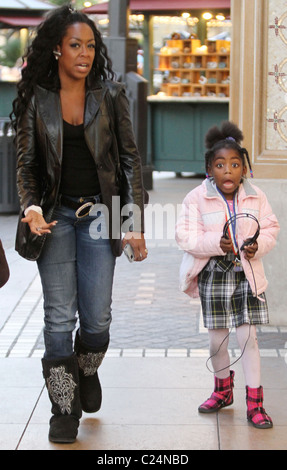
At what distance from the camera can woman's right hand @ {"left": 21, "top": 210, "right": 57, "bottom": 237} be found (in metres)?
4.05

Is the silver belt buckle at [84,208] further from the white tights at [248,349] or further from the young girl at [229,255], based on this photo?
the white tights at [248,349]

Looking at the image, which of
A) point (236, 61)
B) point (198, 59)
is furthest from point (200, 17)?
point (236, 61)

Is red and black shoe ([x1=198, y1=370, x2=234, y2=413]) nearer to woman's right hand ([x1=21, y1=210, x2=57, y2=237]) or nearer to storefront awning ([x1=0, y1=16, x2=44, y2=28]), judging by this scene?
woman's right hand ([x1=21, y1=210, x2=57, y2=237])

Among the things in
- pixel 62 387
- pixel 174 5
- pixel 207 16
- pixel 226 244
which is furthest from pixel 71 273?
pixel 207 16

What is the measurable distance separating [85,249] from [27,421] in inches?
38.7

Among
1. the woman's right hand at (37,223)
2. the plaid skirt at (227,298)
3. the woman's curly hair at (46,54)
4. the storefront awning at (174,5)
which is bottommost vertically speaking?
the plaid skirt at (227,298)

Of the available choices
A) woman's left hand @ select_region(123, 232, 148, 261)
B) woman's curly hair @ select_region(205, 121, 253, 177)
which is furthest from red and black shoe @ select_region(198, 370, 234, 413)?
woman's curly hair @ select_region(205, 121, 253, 177)

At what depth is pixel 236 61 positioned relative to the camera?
6.64m

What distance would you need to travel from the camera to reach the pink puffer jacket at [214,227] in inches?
177

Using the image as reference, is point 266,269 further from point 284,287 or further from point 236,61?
point 236,61

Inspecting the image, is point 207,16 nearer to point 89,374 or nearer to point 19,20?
point 19,20

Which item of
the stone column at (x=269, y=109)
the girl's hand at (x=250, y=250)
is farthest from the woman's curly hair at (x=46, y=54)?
the stone column at (x=269, y=109)

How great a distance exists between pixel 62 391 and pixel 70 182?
1011mm

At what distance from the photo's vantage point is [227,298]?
459 cm
